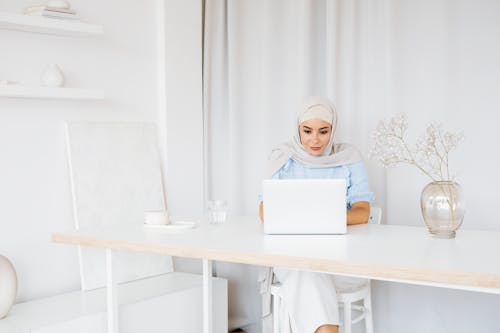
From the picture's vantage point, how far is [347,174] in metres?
3.01

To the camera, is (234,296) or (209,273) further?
(234,296)

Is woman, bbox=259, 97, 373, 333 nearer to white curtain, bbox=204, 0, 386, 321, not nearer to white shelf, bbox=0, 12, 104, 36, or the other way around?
white curtain, bbox=204, 0, 386, 321

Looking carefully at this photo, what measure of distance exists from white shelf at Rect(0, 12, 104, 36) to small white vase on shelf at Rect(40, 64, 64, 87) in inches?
6.9

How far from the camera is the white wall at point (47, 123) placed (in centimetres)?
305

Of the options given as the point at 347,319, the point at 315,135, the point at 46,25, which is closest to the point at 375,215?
the point at 315,135

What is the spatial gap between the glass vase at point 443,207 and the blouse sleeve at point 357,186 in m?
0.68

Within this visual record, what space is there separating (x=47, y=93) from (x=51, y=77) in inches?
3.3

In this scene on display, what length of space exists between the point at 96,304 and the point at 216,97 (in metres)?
1.54

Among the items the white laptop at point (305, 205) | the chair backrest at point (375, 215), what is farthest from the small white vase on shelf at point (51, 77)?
the chair backrest at point (375, 215)

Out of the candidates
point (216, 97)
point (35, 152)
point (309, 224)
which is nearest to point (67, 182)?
point (35, 152)

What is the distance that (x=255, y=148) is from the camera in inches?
149

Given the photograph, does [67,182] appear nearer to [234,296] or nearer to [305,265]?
[234,296]

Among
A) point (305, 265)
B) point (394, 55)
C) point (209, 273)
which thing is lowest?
point (209, 273)

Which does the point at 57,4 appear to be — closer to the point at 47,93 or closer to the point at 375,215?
the point at 47,93
